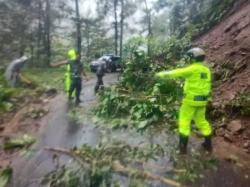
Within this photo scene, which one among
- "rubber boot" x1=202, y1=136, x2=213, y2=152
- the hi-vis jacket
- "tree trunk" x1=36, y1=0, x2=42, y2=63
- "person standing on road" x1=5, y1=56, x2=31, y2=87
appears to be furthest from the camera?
"tree trunk" x1=36, y1=0, x2=42, y2=63

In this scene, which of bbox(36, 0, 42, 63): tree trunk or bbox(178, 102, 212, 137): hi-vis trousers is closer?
bbox(178, 102, 212, 137): hi-vis trousers

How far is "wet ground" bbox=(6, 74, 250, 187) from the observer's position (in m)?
6.84

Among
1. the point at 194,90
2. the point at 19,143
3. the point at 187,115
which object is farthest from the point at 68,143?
the point at 194,90

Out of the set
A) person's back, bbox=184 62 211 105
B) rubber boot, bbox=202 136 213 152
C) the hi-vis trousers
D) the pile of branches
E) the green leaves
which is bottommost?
the green leaves

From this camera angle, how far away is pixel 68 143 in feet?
31.3

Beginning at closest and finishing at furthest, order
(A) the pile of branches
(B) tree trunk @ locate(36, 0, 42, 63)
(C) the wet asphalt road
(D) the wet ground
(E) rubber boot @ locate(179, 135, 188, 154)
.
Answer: (A) the pile of branches, (D) the wet ground, (E) rubber boot @ locate(179, 135, 188, 154), (C) the wet asphalt road, (B) tree trunk @ locate(36, 0, 42, 63)

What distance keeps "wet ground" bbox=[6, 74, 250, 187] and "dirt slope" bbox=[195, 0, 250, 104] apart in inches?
106

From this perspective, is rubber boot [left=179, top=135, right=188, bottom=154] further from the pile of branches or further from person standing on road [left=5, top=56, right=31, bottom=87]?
person standing on road [left=5, top=56, right=31, bottom=87]

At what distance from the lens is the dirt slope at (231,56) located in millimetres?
10242

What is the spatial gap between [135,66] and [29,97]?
16.1 ft

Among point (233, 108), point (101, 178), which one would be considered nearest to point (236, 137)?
point (233, 108)

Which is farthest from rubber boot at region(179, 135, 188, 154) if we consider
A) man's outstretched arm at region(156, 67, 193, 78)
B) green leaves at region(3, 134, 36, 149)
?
green leaves at region(3, 134, 36, 149)

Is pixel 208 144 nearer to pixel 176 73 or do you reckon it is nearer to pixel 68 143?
pixel 176 73

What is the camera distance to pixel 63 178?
6574 mm
